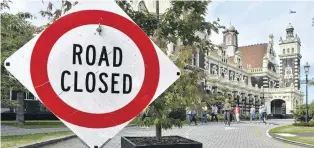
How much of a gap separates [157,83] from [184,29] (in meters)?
5.75

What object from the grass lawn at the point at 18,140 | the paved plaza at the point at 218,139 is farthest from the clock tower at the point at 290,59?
the grass lawn at the point at 18,140

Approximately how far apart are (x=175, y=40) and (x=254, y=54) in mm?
77868

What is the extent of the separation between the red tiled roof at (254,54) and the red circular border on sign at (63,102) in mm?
79255

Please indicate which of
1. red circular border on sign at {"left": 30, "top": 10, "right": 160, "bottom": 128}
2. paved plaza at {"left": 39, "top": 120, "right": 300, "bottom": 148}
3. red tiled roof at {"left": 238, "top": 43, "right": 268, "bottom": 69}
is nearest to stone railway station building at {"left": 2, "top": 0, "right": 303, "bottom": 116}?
red tiled roof at {"left": 238, "top": 43, "right": 268, "bottom": 69}

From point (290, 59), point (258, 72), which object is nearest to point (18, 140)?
point (258, 72)

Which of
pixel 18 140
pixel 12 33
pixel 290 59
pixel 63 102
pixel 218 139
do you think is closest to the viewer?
pixel 63 102

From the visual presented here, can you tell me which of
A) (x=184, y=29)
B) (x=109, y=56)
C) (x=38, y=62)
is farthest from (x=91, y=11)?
(x=184, y=29)

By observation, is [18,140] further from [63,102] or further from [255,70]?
[255,70]

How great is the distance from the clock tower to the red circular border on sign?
90.8m

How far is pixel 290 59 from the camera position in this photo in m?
94.0

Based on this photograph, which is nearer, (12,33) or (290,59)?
(12,33)

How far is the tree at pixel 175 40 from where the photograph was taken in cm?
729

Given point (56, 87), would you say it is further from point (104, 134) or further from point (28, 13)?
point (28, 13)

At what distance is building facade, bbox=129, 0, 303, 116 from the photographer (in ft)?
191
